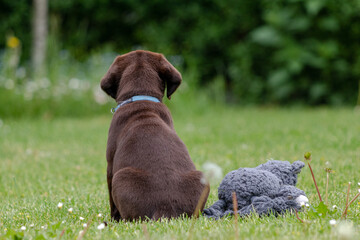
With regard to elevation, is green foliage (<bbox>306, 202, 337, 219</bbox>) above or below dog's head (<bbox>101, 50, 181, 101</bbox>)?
below

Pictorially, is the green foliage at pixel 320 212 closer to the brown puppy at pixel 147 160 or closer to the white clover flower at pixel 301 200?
the white clover flower at pixel 301 200

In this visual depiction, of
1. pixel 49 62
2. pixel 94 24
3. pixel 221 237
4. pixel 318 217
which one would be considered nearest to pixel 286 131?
pixel 318 217

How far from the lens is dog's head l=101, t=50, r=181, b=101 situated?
3.63 meters

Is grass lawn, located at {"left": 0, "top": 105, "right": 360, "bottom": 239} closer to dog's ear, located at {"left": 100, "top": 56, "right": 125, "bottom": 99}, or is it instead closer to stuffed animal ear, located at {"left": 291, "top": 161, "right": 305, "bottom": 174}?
stuffed animal ear, located at {"left": 291, "top": 161, "right": 305, "bottom": 174}

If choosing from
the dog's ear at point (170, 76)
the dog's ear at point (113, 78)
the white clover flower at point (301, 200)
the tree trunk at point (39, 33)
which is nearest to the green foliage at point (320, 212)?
the white clover flower at point (301, 200)

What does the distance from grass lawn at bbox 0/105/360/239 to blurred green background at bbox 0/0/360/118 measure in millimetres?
624

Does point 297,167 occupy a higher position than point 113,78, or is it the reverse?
point 113,78

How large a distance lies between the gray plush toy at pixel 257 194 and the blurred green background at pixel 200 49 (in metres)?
6.97

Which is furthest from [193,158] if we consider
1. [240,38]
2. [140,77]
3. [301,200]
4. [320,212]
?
[240,38]

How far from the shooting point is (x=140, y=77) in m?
3.64

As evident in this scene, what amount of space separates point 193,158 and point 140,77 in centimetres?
246

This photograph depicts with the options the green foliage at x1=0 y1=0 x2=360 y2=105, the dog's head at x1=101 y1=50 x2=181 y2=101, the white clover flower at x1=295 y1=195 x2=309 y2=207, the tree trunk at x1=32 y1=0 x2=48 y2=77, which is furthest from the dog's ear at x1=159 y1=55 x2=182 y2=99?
the tree trunk at x1=32 y1=0 x2=48 y2=77

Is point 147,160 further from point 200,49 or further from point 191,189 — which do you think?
point 200,49

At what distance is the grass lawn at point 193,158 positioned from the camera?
9.30ft
